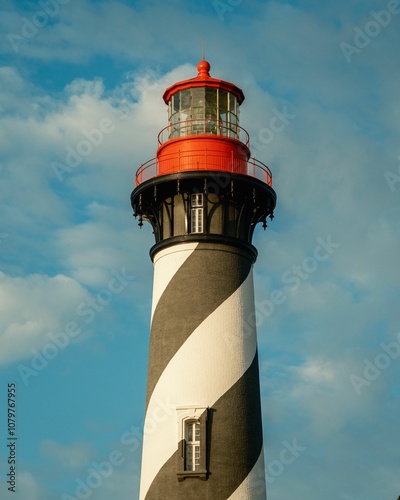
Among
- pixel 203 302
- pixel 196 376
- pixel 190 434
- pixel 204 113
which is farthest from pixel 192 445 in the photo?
pixel 204 113

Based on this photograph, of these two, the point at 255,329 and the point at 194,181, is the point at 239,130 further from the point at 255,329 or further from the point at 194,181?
the point at 255,329

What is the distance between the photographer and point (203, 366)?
2556 cm

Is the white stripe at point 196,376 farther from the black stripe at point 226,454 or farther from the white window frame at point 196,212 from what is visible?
the white window frame at point 196,212

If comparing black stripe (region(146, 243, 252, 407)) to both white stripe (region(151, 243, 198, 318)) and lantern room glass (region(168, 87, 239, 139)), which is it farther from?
lantern room glass (region(168, 87, 239, 139))

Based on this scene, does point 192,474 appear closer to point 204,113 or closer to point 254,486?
point 254,486

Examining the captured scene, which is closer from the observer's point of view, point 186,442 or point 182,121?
point 186,442

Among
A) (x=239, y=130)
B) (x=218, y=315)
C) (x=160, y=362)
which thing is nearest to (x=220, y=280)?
(x=218, y=315)

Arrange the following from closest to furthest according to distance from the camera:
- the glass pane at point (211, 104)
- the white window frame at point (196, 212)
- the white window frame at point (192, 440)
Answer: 1. the white window frame at point (192, 440)
2. the white window frame at point (196, 212)
3. the glass pane at point (211, 104)

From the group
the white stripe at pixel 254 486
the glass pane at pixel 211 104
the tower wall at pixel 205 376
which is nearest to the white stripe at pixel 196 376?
the tower wall at pixel 205 376

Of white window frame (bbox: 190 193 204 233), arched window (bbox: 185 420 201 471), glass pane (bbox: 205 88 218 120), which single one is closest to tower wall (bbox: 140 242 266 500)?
arched window (bbox: 185 420 201 471)

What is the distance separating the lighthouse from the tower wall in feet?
0.08

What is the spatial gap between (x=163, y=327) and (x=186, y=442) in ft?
9.69

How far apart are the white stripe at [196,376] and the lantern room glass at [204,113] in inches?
181

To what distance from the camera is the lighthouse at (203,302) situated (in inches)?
988
